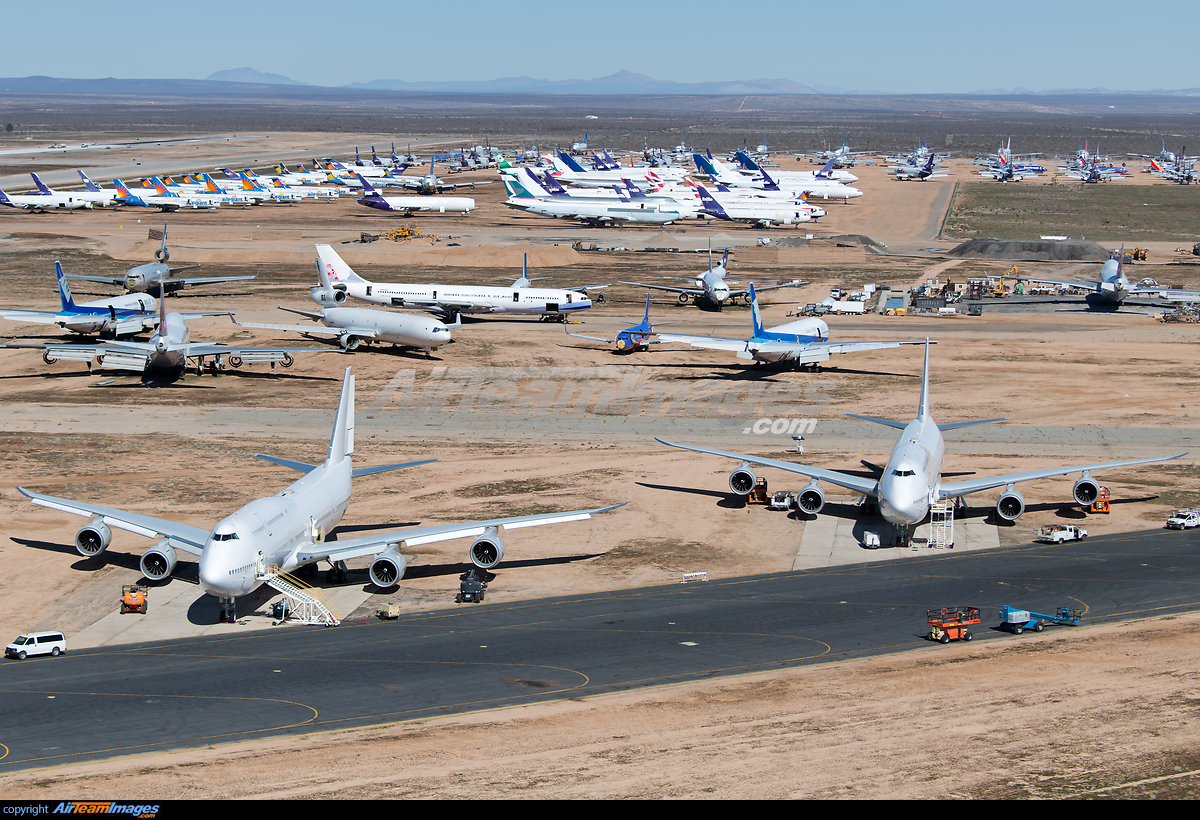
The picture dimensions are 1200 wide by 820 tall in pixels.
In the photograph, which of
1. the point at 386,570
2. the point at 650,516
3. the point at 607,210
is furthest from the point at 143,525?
the point at 607,210

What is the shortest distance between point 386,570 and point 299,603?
3.59 metres

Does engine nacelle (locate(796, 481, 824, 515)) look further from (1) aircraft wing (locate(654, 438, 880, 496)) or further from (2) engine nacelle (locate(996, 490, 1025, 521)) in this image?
(2) engine nacelle (locate(996, 490, 1025, 521))

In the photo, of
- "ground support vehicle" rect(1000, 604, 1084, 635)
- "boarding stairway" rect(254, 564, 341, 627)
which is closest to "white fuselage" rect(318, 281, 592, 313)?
"boarding stairway" rect(254, 564, 341, 627)

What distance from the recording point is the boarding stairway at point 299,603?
42625 mm

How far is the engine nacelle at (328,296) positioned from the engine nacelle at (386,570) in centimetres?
5821

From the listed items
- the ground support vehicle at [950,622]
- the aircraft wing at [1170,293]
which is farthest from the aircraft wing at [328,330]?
the aircraft wing at [1170,293]

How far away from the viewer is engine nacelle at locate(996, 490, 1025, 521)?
5438cm

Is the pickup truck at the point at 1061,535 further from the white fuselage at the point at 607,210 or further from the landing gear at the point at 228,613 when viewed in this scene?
the white fuselage at the point at 607,210

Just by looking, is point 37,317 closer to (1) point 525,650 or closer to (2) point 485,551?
(2) point 485,551

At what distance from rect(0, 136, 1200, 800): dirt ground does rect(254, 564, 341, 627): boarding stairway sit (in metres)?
3.96

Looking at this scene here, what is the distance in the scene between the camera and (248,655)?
39.8 m

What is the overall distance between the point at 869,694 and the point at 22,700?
2564 cm
